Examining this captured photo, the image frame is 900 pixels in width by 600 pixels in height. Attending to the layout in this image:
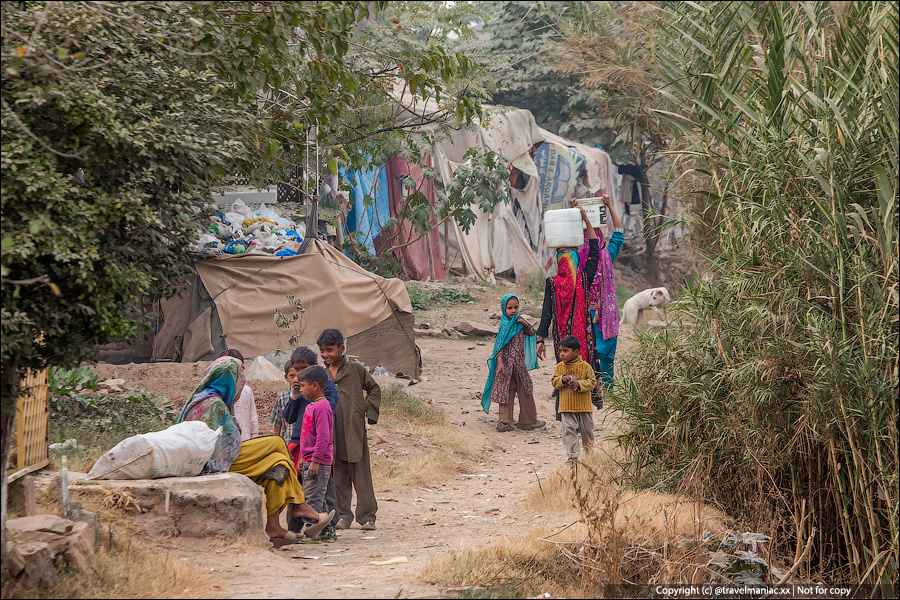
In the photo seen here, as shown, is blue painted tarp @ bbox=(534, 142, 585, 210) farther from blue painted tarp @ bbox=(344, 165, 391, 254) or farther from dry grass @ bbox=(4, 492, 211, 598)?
dry grass @ bbox=(4, 492, 211, 598)

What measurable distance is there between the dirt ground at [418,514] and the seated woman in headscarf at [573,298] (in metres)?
1.21

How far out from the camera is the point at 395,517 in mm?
6016

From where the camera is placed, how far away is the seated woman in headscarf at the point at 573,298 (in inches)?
299

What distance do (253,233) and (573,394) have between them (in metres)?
5.31

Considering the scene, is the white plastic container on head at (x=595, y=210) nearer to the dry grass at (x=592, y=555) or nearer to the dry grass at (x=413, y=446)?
the dry grass at (x=413, y=446)

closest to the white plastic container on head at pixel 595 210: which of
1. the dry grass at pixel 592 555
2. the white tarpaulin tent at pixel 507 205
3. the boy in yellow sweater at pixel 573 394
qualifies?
the boy in yellow sweater at pixel 573 394

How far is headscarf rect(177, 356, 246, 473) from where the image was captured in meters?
4.74

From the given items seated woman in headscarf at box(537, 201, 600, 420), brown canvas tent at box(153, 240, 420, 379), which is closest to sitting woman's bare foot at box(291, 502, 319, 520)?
seated woman in headscarf at box(537, 201, 600, 420)

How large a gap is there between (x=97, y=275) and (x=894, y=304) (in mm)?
3836

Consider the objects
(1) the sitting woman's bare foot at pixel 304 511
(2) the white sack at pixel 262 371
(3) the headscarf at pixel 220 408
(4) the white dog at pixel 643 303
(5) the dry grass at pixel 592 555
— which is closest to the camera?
(5) the dry grass at pixel 592 555

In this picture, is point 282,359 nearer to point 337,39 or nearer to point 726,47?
point 337,39

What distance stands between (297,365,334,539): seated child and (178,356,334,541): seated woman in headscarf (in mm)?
118

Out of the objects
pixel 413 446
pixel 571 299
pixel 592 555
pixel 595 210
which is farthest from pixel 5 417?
pixel 595 210

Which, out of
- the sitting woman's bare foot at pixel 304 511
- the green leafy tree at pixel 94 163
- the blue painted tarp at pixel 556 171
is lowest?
the sitting woman's bare foot at pixel 304 511
